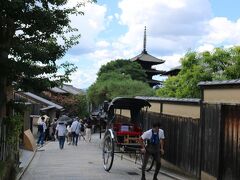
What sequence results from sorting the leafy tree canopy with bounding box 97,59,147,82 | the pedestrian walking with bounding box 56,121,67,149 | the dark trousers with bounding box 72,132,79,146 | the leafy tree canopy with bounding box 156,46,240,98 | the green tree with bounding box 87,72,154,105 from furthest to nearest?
1. the leafy tree canopy with bounding box 97,59,147,82
2. the green tree with bounding box 87,72,154,105
3. the leafy tree canopy with bounding box 156,46,240,98
4. the dark trousers with bounding box 72,132,79,146
5. the pedestrian walking with bounding box 56,121,67,149

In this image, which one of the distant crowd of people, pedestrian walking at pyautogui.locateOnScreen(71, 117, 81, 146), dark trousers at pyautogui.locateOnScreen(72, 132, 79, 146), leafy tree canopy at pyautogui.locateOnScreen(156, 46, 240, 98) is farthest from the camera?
leafy tree canopy at pyautogui.locateOnScreen(156, 46, 240, 98)

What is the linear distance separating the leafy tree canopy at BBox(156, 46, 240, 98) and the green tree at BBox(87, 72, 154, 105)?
1402cm

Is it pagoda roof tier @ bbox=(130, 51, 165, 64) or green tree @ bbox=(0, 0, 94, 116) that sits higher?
pagoda roof tier @ bbox=(130, 51, 165, 64)

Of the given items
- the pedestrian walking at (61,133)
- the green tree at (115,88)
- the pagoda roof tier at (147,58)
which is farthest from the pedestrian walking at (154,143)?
the pagoda roof tier at (147,58)

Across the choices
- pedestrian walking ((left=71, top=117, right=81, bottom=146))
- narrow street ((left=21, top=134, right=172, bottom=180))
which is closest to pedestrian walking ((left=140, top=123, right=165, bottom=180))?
narrow street ((left=21, top=134, right=172, bottom=180))

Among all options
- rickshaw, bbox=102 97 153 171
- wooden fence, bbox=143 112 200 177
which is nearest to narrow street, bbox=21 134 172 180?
rickshaw, bbox=102 97 153 171

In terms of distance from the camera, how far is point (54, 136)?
37031mm

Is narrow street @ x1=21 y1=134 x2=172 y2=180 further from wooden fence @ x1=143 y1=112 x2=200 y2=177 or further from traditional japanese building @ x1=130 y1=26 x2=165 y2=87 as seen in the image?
traditional japanese building @ x1=130 y1=26 x2=165 y2=87

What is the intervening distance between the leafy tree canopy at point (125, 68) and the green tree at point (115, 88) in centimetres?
253

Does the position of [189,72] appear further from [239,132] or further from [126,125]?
[239,132]

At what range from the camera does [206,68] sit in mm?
35625

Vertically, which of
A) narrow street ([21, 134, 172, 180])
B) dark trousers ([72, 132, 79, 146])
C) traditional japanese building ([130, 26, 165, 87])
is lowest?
narrow street ([21, 134, 172, 180])

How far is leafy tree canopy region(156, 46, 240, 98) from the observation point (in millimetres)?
34375

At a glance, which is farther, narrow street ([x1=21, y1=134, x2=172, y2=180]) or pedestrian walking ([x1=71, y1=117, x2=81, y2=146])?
pedestrian walking ([x1=71, y1=117, x2=81, y2=146])
